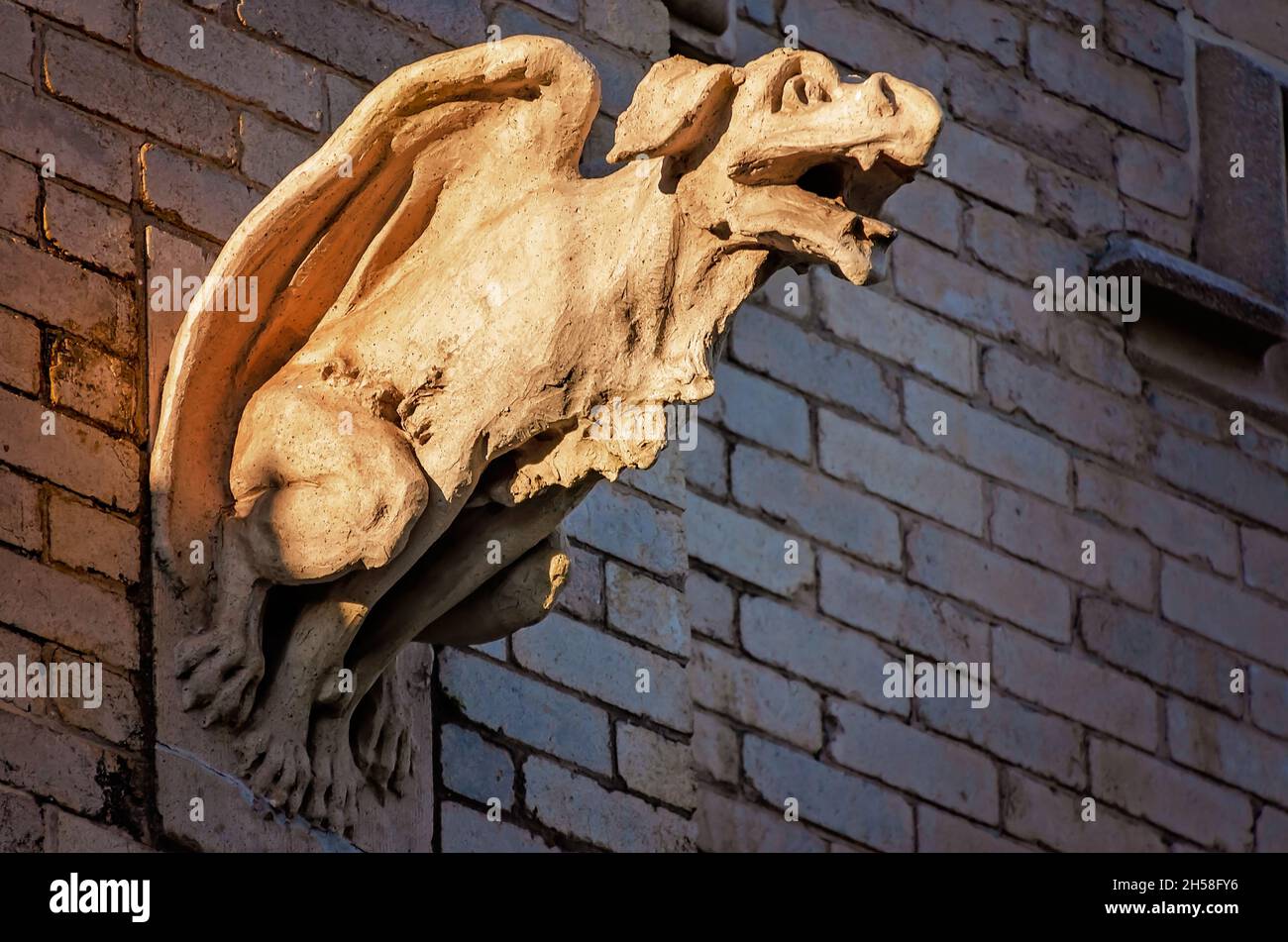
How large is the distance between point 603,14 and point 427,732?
1316mm

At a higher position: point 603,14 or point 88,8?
point 603,14

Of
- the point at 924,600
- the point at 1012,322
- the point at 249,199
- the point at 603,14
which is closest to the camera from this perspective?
the point at 249,199

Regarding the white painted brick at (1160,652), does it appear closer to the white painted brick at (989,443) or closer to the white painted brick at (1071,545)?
the white painted brick at (1071,545)

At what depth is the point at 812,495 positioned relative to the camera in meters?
5.43

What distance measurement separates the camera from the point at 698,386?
12.3 ft

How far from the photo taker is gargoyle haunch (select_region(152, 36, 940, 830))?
3.68 m

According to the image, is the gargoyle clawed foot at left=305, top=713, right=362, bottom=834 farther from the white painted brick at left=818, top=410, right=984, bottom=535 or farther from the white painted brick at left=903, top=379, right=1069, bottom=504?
the white painted brick at left=903, top=379, right=1069, bottom=504

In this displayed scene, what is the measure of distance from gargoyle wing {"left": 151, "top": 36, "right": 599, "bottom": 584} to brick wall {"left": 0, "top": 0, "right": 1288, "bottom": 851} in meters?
0.08

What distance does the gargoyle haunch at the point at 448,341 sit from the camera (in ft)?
12.1

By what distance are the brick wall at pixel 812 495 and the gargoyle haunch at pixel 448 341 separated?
136mm

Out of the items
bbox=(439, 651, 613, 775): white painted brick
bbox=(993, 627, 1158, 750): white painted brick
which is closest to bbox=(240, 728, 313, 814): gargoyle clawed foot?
bbox=(439, 651, 613, 775): white painted brick

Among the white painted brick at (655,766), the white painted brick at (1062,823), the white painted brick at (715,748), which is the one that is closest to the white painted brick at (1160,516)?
the white painted brick at (1062,823)
